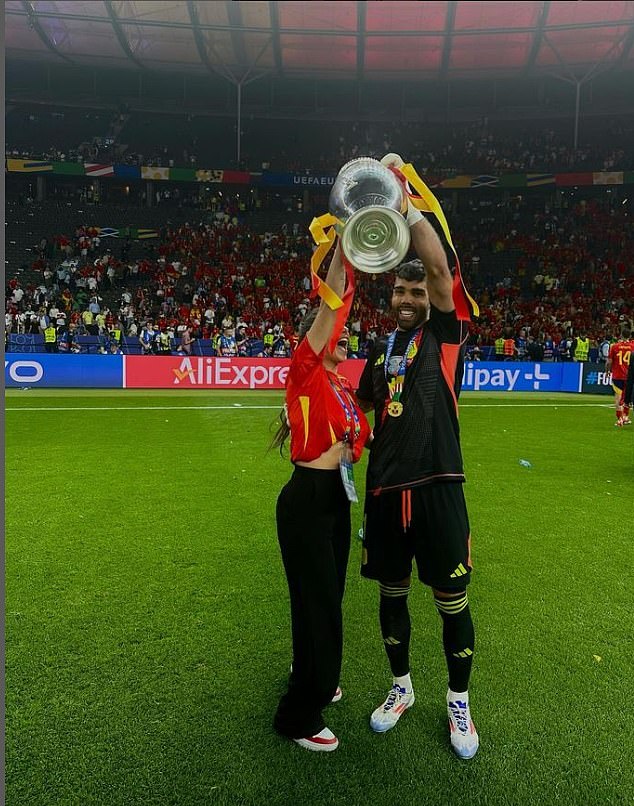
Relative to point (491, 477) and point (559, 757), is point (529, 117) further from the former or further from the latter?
point (559, 757)

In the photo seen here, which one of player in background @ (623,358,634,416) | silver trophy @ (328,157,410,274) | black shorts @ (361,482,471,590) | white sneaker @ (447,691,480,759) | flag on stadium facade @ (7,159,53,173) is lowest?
white sneaker @ (447,691,480,759)

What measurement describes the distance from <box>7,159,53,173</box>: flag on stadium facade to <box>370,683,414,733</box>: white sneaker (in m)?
33.5

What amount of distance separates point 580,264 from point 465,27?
31.6 meters

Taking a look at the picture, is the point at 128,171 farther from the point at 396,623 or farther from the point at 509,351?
the point at 396,623

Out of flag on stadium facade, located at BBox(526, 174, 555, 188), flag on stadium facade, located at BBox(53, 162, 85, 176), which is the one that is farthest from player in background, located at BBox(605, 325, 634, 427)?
flag on stadium facade, located at BBox(53, 162, 85, 176)

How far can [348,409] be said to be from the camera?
258cm

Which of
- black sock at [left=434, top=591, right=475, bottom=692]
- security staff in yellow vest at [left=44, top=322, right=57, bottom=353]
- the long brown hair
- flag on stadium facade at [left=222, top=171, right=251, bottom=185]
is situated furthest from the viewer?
flag on stadium facade at [left=222, top=171, right=251, bottom=185]

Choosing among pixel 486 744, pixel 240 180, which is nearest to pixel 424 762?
pixel 486 744

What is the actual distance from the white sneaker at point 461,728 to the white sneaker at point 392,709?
0.22 meters

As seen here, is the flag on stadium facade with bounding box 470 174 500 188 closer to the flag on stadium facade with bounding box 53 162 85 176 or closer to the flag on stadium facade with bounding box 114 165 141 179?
the flag on stadium facade with bounding box 114 165 141 179

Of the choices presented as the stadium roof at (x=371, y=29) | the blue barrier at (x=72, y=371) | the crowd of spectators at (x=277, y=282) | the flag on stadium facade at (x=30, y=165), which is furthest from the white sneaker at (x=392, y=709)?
the flag on stadium facade at (x=30, y=165)

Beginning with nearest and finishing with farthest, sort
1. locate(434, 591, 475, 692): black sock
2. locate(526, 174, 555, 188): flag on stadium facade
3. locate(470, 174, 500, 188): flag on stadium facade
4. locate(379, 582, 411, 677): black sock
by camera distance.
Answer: locate(434, 591, 475, 692): black sock
locate(379, 582, 411, 677): black sock
locate(526, 174, 555, 188): flag on stadium facade
locate(470, 174, 500, 188): flag on stadium facade

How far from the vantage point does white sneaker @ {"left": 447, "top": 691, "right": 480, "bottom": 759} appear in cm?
259

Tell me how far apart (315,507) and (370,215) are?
1193 millimetres
